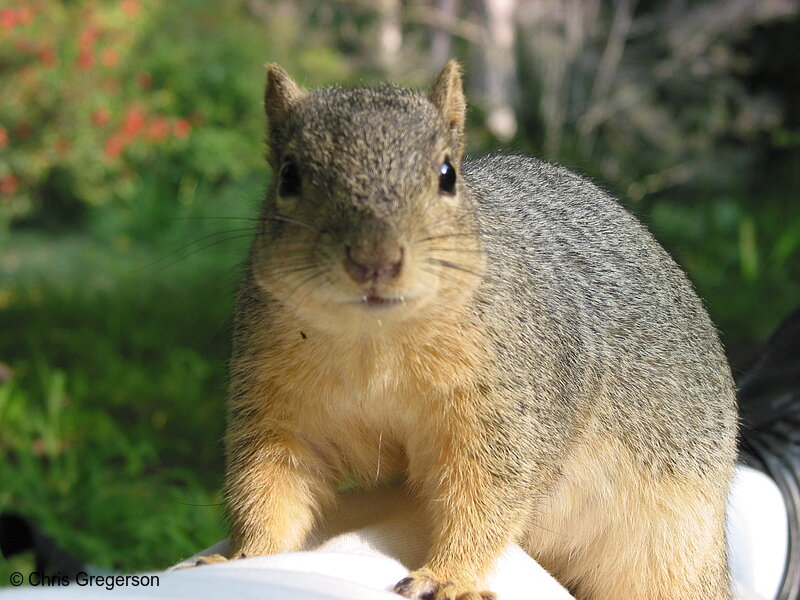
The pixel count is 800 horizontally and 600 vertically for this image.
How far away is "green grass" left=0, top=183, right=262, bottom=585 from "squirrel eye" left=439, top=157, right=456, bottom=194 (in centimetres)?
84

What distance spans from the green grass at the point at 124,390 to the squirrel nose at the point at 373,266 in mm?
996

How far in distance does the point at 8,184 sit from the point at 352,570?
8.95 metres

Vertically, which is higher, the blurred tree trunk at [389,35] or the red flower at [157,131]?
the blurred tree trunk at [389,35]

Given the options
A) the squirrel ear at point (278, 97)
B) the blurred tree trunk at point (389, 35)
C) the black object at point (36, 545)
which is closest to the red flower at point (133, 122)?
the blurred tree trunk at point (389, 35)

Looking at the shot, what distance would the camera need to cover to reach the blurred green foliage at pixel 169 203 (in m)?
4.31

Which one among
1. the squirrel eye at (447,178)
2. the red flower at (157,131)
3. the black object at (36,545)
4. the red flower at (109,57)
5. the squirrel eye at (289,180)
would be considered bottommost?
the black object at (36,545)

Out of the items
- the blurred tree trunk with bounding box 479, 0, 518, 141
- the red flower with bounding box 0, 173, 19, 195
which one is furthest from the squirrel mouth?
the red flower with bounding box 0, 173, 19, 195

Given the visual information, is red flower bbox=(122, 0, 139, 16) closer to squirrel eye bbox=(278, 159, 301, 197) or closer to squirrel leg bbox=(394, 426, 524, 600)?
squirrel eye bbox=(278, 159, 301, 197)

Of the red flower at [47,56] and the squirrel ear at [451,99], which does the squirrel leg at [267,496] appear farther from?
the red flower at [47,56]

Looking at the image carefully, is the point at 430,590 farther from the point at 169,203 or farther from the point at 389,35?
the point at 389,35

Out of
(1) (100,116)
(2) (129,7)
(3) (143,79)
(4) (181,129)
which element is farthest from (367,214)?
(2) (129,7)

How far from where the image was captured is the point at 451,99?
77.0 inches

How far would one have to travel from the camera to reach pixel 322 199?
164 cm

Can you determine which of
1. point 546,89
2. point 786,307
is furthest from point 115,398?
point 546,89
